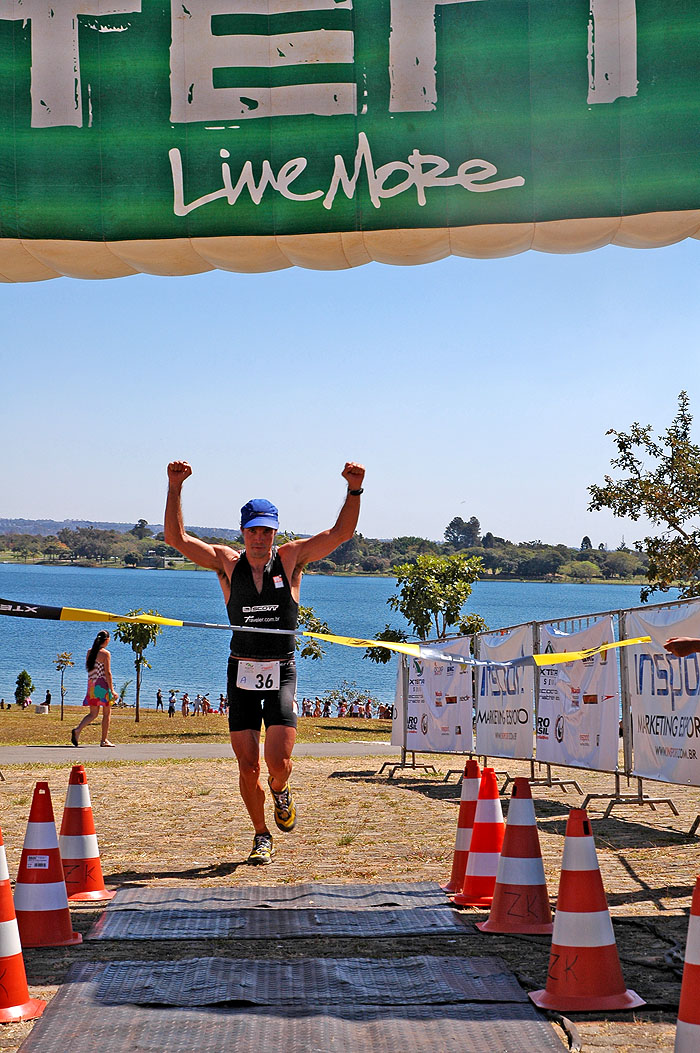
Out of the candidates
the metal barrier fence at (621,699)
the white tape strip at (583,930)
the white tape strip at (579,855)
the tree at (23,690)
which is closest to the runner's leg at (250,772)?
the white tape strip at (579,855)

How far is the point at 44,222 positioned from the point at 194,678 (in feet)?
418

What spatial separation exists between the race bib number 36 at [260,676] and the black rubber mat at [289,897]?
135 centimetres

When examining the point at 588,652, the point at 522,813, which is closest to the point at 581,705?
the point at 588,652

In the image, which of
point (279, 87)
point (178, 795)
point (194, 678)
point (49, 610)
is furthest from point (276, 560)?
point (194, 678)

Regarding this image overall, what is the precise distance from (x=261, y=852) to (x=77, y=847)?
1447mm

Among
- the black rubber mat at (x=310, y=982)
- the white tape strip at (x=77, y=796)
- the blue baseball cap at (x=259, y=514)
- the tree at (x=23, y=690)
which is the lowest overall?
the tree at (x=23, y=690)

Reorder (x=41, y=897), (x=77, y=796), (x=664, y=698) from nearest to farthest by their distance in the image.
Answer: (x=41, y=897), (x=77, y=796), (x=664, y=698)

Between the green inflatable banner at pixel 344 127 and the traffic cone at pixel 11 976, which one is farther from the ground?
the green inflatable banner at pixel 344 127

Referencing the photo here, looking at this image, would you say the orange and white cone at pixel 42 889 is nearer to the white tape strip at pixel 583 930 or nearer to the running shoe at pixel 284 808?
the running shoe at pixel 284 808

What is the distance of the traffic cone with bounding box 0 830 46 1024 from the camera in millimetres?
3996

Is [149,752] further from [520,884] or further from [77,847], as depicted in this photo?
[520,884]

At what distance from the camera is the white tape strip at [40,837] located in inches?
207

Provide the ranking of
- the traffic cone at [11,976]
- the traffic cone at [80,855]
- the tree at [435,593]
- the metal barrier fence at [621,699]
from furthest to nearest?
the tree at [435,593], the metal barrier fence at [621,699], the traffic cone at [80,855], the traffic cone at [11,976]

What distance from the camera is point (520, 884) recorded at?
17.6ft
